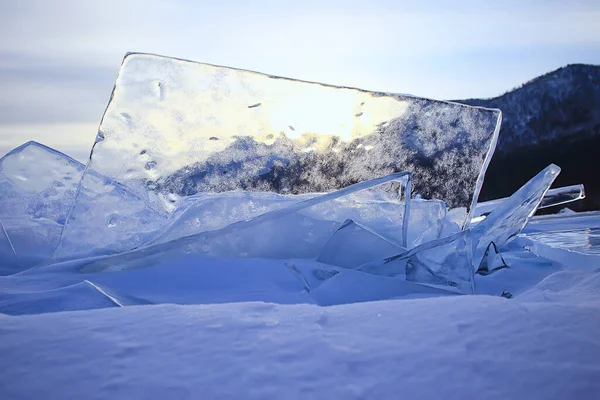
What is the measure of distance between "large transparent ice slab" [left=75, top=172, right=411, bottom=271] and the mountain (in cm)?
1223

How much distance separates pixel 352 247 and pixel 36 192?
173 centimetres

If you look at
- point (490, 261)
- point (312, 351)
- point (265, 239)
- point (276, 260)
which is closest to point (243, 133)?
point (265, 239)

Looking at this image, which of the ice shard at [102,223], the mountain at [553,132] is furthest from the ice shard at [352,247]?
the mountain at [553,132]

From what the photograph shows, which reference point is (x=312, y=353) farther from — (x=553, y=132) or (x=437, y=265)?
(x=553, y=132)

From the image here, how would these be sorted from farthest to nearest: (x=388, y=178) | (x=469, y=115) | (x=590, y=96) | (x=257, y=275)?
(x=590, y=96) → (x=469, y=115) → (x=388, y=178) → (x=257, y=275)

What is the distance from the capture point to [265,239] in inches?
78.9

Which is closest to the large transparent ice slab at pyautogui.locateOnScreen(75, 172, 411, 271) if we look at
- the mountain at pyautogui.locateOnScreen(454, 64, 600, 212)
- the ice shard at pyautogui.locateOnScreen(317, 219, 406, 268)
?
the ice shard at pyautogui.locateOnScreen(317, 219, 406, 268)

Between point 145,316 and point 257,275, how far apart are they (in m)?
0.74

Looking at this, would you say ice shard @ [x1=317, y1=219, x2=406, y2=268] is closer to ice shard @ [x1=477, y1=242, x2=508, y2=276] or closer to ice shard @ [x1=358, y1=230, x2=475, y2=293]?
ice shard @ [x1=358, y1=230, x2=475, y2=293]

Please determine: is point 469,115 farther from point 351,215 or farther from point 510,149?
point 510,149

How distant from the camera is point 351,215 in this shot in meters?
2.26

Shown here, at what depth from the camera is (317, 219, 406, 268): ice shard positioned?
75.4 inches

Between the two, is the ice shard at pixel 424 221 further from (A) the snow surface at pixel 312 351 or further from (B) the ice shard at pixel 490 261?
(A) the snow surface at pixel 312 351

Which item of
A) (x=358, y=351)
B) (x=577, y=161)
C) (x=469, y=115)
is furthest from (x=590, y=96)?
(x=358, y=351)
